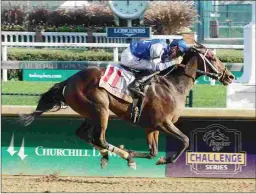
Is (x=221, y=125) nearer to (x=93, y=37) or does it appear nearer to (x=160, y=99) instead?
(x=160, y=99)

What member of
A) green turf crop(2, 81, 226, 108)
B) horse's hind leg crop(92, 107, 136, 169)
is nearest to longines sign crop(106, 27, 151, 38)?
green turf crop(2, 81, 226, 108)

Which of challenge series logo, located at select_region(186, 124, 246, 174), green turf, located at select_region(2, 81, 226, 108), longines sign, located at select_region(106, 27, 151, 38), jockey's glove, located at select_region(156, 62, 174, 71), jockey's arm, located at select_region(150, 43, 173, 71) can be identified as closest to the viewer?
jockey's arm, located at select_region(150, 43, 173, 71)

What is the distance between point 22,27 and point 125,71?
11405 millimetres

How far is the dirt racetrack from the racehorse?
0.54 meters

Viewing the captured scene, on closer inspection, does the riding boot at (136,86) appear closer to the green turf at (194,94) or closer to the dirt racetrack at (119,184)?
the dirt racetrack at (119,184)

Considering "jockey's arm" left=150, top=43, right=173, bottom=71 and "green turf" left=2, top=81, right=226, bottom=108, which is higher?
"jockey's arm" left=150, top=43, right=173, bottom=71

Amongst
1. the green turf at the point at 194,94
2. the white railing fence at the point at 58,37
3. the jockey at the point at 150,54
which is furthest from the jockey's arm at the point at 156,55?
the white railing fence at the point at 58,37

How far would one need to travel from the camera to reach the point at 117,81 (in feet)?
28.9

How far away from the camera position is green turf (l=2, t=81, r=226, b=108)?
10531 mm

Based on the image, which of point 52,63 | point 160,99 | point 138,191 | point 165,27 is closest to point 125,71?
point 160,99

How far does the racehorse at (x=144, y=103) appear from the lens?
8.88 m

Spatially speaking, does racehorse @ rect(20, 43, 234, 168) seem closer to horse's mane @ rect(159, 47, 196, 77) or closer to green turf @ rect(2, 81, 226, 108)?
horse's mane @ rect(159, 47, 196, 77)

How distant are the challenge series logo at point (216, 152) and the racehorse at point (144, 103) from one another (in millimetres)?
989

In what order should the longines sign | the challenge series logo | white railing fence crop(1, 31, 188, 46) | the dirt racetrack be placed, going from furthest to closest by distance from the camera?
white railing fence crop(1, 31, 188, 46) < the longines sign < the challenge series logo < the dirt racetrack
